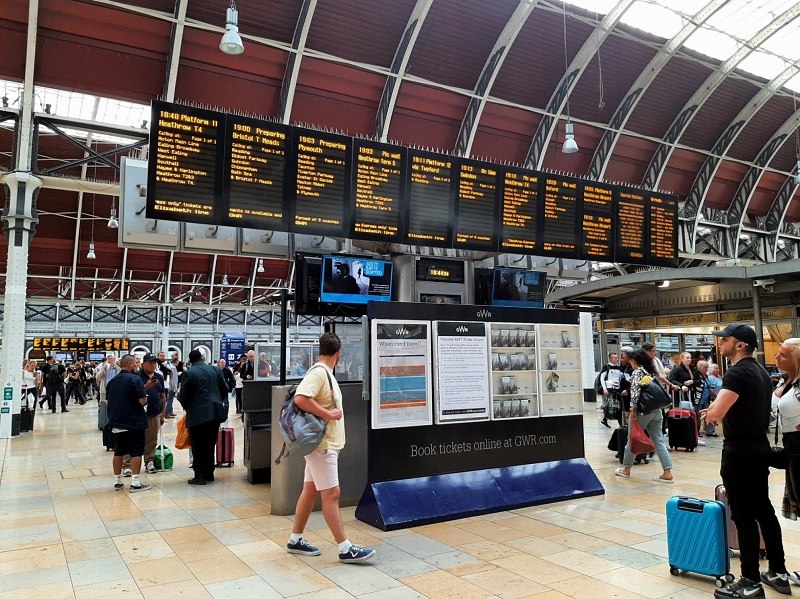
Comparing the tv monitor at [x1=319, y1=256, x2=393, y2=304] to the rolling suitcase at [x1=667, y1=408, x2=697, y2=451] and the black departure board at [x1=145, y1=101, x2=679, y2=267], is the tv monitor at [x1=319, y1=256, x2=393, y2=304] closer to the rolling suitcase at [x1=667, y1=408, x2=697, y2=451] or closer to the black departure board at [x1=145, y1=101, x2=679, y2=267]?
the black departure board at [x1=145, y1=101, x2=679, y2=267]

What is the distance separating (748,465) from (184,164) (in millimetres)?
6275

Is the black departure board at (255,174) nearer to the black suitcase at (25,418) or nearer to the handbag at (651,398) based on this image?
the handbag at (651,398)

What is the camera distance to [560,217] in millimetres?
9430

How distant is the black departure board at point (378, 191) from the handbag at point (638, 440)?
4.04m

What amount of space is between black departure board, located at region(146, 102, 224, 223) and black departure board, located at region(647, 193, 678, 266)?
7.69m

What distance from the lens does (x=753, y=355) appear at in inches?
148

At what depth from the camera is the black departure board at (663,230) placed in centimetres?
1053

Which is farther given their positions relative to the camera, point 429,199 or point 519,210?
point 519,210

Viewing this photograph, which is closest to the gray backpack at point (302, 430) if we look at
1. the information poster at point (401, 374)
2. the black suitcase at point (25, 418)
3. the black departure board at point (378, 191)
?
the information poster at point (401, 374)

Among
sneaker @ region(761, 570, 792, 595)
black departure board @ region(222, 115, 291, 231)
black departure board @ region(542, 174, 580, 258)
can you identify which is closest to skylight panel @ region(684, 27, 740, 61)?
black departure board @ region(542, 174, 580, 258)

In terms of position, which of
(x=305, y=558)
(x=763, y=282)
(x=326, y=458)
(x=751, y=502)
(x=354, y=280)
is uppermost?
(x=763, y=282)

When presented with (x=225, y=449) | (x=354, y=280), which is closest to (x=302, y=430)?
(x=354, y=280)

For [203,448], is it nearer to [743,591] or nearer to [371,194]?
[371,194]

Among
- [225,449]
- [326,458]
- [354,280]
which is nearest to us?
[326,458]
